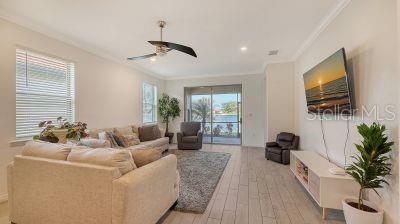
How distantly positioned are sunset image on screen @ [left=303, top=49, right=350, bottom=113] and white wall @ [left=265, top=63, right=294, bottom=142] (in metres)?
1.79

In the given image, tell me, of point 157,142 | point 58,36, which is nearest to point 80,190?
point 58,36

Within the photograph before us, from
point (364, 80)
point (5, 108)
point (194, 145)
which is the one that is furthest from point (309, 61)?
point (5, 108)

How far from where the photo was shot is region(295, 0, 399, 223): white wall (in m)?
1.65

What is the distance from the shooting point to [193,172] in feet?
12.0

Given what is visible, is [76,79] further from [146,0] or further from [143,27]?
[146,0]

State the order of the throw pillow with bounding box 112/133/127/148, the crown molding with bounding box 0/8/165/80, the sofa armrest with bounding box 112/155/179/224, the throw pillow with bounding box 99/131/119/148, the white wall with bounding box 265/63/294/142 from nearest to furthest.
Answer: the sofa armrest with bounding box 112/155/179/224, the crown molding with bounding box 0/8/165/80, the throw pillow with bounding box 99/131/119/148, the throw pillow with bounding box 112/133/127/148, the white wall with bounding box 265/63/294/142

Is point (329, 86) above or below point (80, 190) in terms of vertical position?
above

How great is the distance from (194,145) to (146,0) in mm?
4325

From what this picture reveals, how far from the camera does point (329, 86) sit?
252 centimetres

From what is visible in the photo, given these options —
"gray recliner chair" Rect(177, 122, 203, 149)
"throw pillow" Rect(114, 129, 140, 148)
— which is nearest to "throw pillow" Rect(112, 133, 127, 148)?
"throw pillow" Rect(114, 129, 140, 148)

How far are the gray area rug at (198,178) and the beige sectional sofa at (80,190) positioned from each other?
0.51 meters

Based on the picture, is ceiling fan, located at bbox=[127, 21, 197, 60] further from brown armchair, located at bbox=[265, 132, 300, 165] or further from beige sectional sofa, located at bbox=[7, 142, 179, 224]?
brown armchair, located at bbox=[265, 132, 300, 165]

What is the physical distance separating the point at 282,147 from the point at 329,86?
7.59ft

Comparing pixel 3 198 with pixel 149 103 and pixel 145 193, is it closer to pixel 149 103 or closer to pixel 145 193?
pixel 145 193
